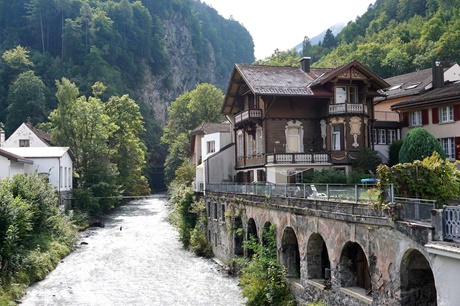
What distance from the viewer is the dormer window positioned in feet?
126

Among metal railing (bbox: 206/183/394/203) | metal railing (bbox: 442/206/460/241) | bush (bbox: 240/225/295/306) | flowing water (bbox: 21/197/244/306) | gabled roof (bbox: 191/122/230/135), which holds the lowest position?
flowing water (bbox: 21/197/244/306)

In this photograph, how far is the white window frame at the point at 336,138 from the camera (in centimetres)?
3841

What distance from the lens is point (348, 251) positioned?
19.5m

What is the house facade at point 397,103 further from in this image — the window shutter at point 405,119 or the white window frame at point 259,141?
the white window frame at point 259,141

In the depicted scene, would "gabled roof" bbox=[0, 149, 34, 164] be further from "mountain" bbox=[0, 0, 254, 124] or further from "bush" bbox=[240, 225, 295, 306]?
"mountain" bbox=[0, 0, 254, 124]

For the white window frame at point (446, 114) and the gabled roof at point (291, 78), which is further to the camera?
the gabled roof at point (291, 78)

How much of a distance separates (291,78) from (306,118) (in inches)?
137

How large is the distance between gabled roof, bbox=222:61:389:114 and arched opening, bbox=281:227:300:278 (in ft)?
50.8

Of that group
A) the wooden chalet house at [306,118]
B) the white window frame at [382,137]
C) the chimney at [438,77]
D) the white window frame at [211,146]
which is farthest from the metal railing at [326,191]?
the chimney at [438,77]

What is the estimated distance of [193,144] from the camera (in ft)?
208

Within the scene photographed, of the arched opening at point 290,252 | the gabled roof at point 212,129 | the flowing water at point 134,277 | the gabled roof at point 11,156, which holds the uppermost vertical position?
the gabled roof at point 212,129

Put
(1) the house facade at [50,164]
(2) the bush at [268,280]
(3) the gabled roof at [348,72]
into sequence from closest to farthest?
1. (2) the bush at [268,280]
2. (3) the gabled roof at [348,72]
3. (1) the house facade at [50,164]

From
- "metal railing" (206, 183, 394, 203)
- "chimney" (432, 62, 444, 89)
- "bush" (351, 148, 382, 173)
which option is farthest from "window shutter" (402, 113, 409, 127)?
"metal railing" (206, 183, 394, 203)

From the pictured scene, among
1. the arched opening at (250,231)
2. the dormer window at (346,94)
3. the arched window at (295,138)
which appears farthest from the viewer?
the arched window at (295,138)
